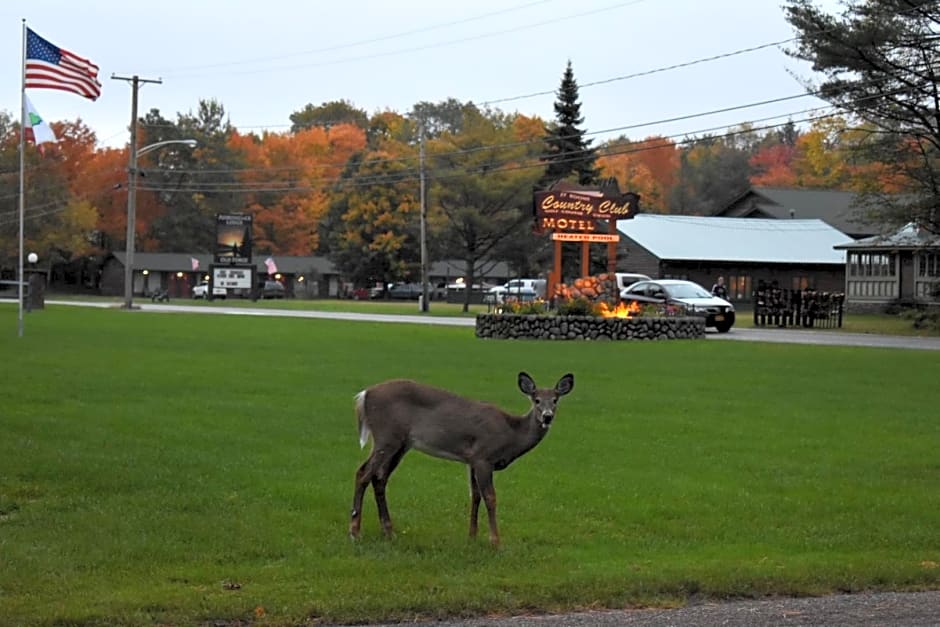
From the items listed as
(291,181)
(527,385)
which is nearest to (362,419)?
(527,385)

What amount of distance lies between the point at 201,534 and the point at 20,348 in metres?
19.9

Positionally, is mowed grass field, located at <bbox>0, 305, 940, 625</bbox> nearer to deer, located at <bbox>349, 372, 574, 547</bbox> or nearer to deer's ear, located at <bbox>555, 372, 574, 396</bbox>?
deer, located at <bbox>349, 372, 574, 547</bbox>

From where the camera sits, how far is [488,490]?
8164mm

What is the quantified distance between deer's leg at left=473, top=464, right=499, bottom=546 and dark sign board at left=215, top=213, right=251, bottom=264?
7468 centimetres

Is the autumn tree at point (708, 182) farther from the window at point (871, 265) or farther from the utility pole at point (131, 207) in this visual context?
the utility pole at point (131, 207)

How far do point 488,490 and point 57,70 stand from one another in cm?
2721

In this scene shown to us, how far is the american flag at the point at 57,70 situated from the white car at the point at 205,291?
162 ft

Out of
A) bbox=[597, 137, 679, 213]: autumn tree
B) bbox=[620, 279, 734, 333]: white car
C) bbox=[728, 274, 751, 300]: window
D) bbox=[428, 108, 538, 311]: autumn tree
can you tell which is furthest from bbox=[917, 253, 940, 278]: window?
bbox=[597, 137, 679, 213]: autumn tree

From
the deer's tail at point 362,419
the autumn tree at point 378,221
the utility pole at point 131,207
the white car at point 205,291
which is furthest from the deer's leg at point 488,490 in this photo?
the white car at point 205,291

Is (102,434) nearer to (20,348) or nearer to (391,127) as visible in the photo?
(20,348)

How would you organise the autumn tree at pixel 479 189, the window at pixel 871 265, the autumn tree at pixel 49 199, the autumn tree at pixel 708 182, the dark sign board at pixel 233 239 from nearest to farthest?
1. the window at pixel 871 265
2. the autumn tree at pixel 479 189
3. the dark sign board at pixel 233 239
4. the autumn tree at pixel 49 199
5. the autumn tree at pixel 708 182

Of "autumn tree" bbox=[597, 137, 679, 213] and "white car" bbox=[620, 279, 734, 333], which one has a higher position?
"autumn tree" bbox=[597, 137, 679, 213]

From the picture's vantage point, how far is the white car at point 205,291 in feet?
270

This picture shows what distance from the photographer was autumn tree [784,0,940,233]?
40.3m
